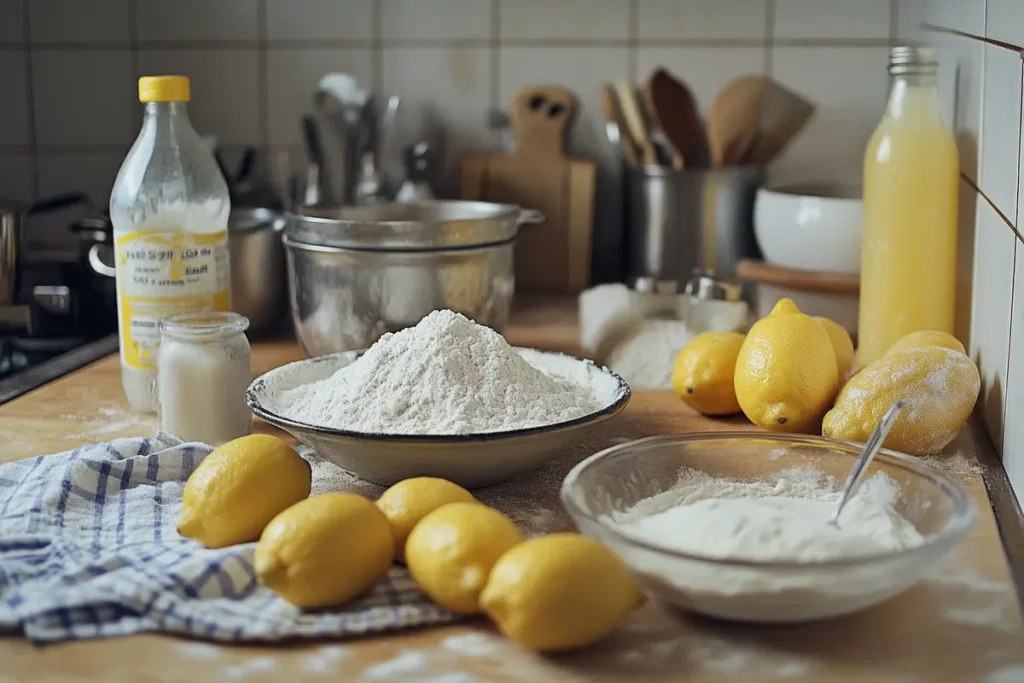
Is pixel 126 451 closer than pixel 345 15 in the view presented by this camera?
Yes

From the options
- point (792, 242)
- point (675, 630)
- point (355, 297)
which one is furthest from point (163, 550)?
point (792, 242)

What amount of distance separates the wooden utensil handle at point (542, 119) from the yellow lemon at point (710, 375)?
26.6 inches

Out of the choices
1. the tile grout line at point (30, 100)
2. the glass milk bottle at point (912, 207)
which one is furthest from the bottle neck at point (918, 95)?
the tile grout line at point (30, 100)

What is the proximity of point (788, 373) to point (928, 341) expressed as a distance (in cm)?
15

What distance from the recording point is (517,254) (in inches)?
71.7

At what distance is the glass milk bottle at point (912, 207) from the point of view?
46.4 inches

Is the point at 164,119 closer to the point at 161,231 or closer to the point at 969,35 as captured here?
the point at 161,231

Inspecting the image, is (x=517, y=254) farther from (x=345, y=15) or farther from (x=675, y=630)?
(x=675, y=630)

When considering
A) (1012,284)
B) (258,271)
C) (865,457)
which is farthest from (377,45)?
(865,457)

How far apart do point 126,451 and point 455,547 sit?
0.40 meters

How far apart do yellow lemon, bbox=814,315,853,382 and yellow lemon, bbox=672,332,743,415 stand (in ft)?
0.32

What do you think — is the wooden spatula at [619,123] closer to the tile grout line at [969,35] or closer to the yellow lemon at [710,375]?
the tile grout line at [969,35]

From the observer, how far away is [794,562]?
2.13 ft

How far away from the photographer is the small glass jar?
1057 millimetres
